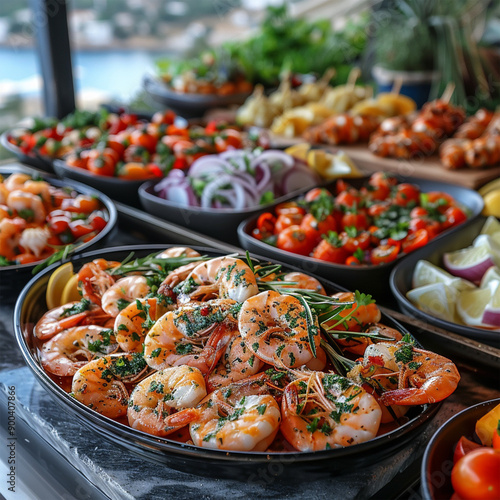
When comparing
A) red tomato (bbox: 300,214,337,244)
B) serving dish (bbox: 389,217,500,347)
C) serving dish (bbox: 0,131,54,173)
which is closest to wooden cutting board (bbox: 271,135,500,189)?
serving dish (bbox: 389,217,500,347)

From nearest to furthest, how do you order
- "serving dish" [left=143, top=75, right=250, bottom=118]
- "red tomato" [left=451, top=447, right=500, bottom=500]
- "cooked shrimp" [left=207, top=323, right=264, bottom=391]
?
1. "red tomato" [left=451, top=447, right=500, bottom=500]
2. "cooked shrimp" [left=207, top=323, right=264, bottom=391]
3. "serving dish" [left=143, top=75, right=250, bottom=118]

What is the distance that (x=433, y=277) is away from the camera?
155cm

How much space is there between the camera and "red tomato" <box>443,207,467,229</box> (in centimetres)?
186

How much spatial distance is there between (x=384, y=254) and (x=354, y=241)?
10 cm

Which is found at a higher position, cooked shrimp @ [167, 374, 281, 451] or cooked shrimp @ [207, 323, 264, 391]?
cooked shrimp @ [207, 323, 264, 391]

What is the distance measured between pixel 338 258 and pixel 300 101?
6.16 feet

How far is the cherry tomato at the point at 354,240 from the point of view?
170cm

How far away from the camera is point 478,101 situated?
353 centimetres

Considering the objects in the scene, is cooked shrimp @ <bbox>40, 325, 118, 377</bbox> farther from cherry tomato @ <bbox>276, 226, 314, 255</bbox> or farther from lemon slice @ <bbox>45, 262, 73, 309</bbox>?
cherry tomato @ <bbox>276, 226, 314, 255</bbox>

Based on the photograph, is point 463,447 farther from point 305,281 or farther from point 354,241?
point 354,241

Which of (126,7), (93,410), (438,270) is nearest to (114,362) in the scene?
(93,410)

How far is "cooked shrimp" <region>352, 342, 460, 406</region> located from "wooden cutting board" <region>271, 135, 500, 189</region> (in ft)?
4.41

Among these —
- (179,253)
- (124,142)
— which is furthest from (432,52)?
(179,253)

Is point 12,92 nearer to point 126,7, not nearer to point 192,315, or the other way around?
point 126,7
